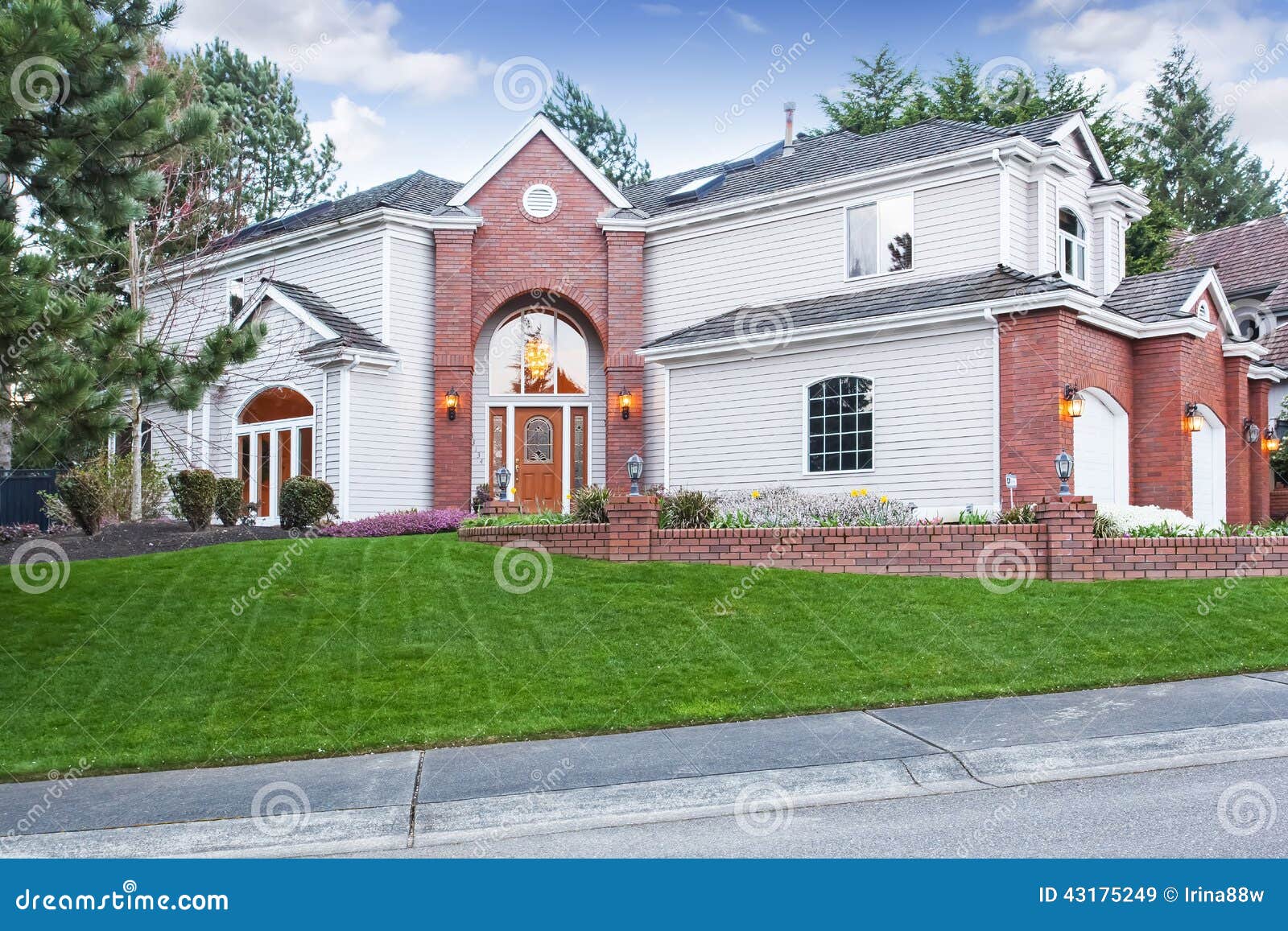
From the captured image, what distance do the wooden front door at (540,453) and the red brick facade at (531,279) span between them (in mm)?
946

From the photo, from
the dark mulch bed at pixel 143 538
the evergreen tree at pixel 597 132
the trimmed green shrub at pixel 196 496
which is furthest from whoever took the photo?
the evergreen tree at pixel 597 132

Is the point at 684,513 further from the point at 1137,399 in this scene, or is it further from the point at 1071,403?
the point at 1137,399

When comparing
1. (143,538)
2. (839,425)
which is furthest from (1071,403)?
(143,538)

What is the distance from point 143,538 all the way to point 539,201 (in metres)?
9.85

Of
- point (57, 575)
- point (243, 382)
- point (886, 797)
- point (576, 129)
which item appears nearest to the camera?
point (886, 797)

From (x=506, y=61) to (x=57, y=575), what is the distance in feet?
34.6

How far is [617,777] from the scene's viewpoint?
22.1 feet

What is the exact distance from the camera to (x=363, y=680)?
8961 mm

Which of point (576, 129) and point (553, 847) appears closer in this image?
point (553, 847)

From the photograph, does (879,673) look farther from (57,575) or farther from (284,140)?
(284,140)

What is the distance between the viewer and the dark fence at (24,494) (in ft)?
72.0

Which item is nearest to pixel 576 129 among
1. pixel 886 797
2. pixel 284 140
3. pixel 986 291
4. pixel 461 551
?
pixel 284 140

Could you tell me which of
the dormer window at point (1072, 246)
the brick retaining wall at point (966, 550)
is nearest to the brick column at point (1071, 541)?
the brick retaining wall at point (966, 550)

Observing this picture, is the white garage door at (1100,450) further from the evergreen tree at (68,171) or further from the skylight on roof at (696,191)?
the evergreen tree at (68,171)
